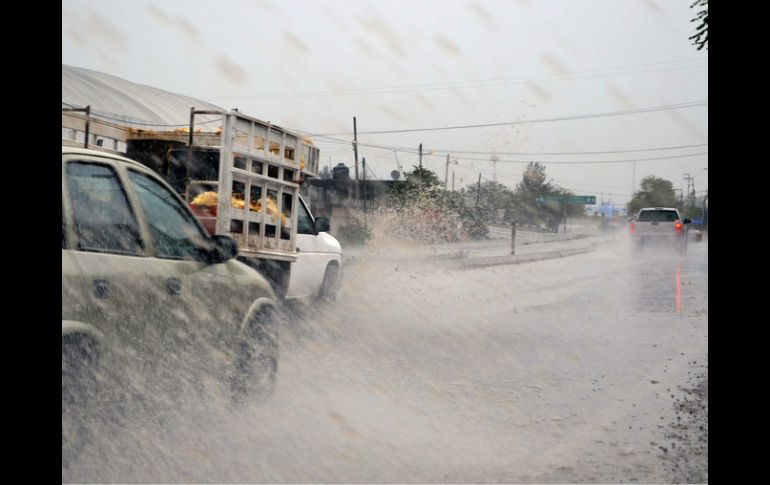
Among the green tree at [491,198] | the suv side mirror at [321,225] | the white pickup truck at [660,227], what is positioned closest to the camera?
the suv side mirror at [321,225]

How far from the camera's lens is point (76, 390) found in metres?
3.62

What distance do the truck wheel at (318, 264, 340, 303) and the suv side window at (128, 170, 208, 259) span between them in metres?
A: 5.11

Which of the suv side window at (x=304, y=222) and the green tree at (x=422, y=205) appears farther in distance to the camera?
the green tree at (x=422, y=205)

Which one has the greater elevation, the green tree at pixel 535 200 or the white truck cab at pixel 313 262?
the green tree at pixel 535 200

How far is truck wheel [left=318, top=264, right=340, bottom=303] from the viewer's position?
32.7 feet

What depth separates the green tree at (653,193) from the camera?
45641 millimetres

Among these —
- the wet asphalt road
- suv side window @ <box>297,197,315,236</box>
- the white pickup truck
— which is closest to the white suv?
the wet asphalt road

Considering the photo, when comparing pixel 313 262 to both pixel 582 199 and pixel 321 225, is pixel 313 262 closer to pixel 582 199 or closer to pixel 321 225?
pixel 321 225

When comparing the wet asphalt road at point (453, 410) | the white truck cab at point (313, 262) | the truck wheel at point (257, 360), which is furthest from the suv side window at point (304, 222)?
the truck wheel at point (257, 360)

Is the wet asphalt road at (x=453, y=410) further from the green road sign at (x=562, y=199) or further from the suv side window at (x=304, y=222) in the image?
the green road sign at (x=562, y=199)

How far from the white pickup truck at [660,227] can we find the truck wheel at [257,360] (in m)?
24.7

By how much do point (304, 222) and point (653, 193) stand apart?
4138 cm

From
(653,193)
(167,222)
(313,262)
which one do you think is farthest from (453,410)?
(653,193)
